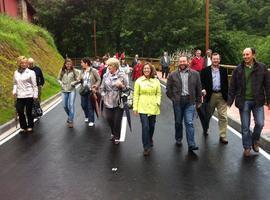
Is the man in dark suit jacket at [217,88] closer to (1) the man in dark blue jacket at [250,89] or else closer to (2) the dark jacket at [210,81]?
(2) the dark jacket at [210,81]

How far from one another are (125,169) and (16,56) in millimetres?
16114

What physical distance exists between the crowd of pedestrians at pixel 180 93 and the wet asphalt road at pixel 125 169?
1.29 feet

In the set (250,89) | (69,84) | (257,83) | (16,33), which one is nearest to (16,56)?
(16,33)

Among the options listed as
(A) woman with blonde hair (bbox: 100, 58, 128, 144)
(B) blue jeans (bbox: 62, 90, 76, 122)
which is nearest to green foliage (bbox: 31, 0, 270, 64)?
(B) blue jeans (bbox: 62, 90, 76, 122)

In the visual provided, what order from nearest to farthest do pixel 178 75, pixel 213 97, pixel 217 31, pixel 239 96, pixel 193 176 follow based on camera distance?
pixel 193 176, pixel 239 96, pixel 178 75, pixel 213 97, pixel 217 31

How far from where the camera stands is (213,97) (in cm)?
963

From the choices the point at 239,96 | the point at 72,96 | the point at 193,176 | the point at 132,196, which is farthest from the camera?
the point at 72,96

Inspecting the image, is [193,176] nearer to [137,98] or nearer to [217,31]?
[137,98]

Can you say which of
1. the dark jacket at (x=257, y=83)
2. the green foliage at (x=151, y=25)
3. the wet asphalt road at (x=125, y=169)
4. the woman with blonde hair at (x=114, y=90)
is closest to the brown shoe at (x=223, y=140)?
the wet asphalt road at (x=125, y=169)

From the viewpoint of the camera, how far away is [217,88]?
9.55 metres

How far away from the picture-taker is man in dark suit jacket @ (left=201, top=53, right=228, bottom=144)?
9.42m

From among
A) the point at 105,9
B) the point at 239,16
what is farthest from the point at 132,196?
the point at 239,16

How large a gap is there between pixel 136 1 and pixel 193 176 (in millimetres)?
49006

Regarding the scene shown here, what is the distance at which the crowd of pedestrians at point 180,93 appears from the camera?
26.2 ft
